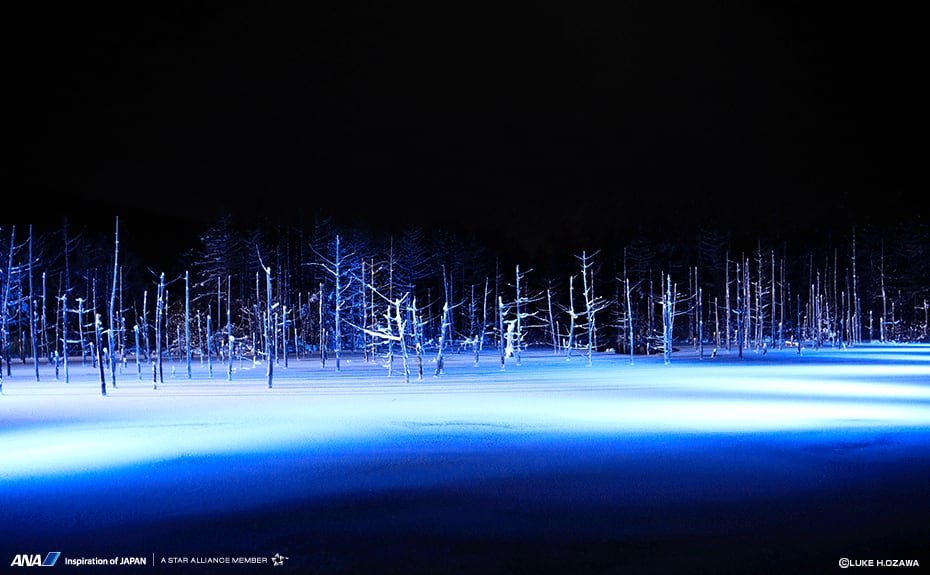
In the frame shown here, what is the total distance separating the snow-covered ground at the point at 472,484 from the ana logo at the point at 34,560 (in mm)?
30

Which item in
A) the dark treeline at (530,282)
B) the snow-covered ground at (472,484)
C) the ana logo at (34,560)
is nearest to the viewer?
the ana logo at (34,560)

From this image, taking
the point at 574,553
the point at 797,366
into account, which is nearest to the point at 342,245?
the point at 797,366

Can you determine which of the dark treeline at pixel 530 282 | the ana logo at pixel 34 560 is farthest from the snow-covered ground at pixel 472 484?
the dark treeline at pixel 530 282

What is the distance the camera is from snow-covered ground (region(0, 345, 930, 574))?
7133 millimetres

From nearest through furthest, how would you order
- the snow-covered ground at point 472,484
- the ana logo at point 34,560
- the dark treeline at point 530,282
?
the ana logo at point 34,560 → the snow-covered ground at point 472,484 → the dark treeline at point 530,282

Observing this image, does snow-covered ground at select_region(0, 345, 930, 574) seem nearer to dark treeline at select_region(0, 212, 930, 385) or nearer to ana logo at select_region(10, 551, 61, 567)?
ana logo at select_region(10, 551, 61, 567)

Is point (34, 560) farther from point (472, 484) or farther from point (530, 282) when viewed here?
point (530, 282)

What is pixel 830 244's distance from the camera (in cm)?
7981

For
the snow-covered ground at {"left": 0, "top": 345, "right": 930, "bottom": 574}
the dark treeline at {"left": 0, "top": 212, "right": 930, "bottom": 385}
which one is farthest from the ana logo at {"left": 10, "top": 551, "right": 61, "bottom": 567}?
the dark treeline at {"left": 0, "top": 212, "right": 930, "bottom": 385}

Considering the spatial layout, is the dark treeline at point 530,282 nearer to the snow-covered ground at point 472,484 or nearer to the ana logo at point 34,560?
the snow-covered ground at point 472,484

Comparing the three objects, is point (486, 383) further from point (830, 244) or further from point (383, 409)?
point (830, 244)

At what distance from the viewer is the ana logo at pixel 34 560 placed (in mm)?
6887

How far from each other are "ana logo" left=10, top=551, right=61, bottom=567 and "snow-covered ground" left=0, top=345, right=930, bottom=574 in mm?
30

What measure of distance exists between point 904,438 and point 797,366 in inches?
862
